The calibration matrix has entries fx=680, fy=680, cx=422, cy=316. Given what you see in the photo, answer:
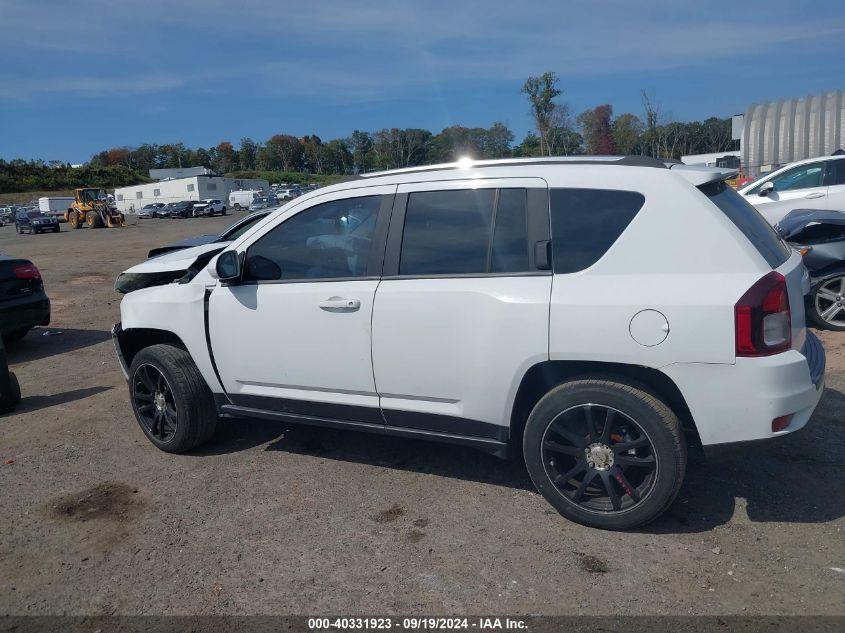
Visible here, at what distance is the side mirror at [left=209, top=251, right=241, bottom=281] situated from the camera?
14.0 ft

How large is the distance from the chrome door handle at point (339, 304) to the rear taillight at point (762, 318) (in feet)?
6.52

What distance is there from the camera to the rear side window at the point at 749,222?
3.39m

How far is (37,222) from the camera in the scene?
39.9 metres

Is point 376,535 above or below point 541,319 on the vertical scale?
below

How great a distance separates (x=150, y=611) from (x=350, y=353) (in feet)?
5.39

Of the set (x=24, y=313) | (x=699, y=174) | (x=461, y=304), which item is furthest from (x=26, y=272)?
(x=699, y=174)

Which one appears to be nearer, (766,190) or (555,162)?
(555,162)

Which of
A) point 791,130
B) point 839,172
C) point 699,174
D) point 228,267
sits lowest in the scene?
point 228,267

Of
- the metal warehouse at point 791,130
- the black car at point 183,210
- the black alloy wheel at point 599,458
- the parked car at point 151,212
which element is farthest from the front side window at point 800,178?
the parked car at point 151,212

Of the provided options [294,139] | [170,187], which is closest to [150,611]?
[170,187]

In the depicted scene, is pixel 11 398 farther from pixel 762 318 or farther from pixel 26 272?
pixel 762 318

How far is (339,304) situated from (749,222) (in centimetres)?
228

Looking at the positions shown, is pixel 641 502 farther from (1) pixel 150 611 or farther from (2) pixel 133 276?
(2) pixel 133 276

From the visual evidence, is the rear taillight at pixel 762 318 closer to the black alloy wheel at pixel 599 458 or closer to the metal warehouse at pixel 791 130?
the black alloy wheel at pixel 599 458
